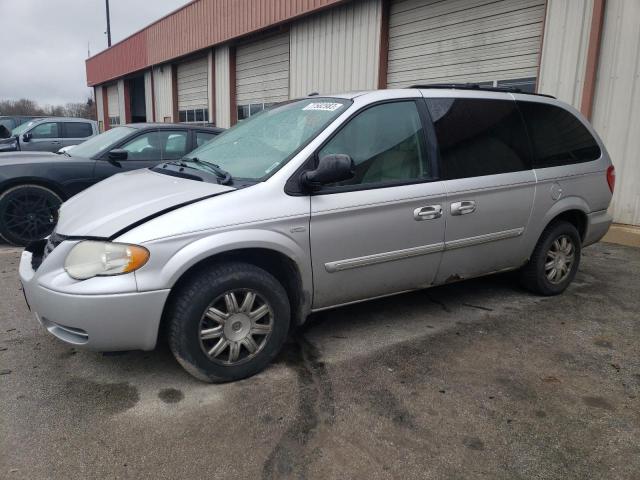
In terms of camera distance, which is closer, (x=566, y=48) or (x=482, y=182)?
(x=482, y=182)

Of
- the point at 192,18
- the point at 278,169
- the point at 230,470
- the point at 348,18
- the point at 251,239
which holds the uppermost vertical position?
the point at 192,18

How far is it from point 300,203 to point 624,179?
534cm

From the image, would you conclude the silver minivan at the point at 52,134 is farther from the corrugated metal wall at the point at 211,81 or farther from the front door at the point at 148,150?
the front door at the point at 148,150

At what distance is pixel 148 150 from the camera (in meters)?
6.75

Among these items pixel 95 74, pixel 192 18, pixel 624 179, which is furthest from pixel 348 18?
pixel 95 74

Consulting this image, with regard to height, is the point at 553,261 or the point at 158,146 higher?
the point at 158,146

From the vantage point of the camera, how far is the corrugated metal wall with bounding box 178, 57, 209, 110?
16688 mm

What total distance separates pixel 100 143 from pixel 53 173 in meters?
0.92

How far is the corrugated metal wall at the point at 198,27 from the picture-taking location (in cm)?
1200

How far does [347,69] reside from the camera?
10.5 m

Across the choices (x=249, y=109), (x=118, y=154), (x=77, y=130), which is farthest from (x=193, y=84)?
(x=118, y=154)

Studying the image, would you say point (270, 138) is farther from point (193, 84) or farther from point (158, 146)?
point (193, 84)

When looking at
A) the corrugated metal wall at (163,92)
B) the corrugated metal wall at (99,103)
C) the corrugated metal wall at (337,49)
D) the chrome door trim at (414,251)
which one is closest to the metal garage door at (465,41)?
the corrugated metal wall at (337,49)

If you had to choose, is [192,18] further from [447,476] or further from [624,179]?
[447,476]
